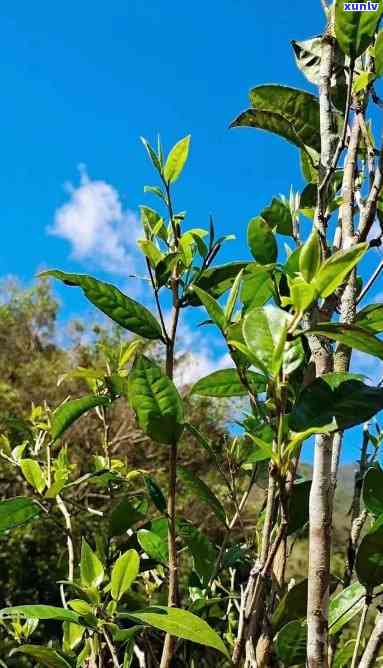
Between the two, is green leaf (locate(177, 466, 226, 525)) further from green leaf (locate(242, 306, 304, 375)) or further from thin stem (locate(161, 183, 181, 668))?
green leaf (locate(242, 306, 304, 375))

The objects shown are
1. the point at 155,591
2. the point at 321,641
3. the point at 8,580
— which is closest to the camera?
the point at 321,641

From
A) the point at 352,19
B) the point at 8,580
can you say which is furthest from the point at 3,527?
the point at 8,580

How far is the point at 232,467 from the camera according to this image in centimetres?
71

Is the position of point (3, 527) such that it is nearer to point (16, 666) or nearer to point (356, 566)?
point (356, 566)

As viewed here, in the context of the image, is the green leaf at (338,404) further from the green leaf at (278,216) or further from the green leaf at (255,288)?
the green leaf at (278,216)

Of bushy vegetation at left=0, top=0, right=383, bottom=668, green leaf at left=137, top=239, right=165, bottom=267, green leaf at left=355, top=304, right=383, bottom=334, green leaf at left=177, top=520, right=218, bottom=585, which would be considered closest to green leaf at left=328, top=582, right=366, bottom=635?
bushy vegetation at left=0, top=0, right=383, bottom=668

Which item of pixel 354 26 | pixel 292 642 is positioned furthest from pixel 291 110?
pixel 292 642

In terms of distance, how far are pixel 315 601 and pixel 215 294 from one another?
0.32 metres

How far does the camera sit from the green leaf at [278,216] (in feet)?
2.44

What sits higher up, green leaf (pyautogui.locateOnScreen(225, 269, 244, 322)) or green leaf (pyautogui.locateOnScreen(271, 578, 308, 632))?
green leaf (pyautogui.locateOnScreen(225, 269, 244, 322))

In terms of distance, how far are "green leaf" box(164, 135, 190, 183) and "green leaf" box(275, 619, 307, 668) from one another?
1.34ft

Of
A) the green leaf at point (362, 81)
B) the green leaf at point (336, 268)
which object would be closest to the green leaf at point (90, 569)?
the green leaf at point (336, 268)

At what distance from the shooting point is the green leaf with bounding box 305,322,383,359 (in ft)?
1.42

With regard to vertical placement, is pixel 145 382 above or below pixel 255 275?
below
